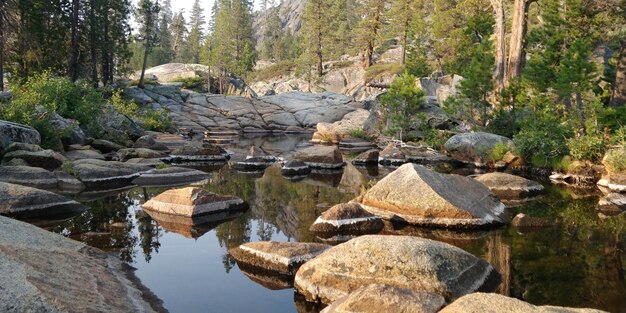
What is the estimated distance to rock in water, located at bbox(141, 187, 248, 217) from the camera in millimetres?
13688

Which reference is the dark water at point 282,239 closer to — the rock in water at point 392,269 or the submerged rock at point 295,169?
the rock in water at point 392,269

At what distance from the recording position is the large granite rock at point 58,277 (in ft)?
18.5

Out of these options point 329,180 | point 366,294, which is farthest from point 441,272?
point 329,180

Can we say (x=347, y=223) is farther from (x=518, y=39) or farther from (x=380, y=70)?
(x=380, y=70)

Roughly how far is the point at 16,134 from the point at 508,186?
60.6 feet

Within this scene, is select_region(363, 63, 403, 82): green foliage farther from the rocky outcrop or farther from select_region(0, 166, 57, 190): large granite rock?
select_region(0, 166, 57, 190): large granite rock

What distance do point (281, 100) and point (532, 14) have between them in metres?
26.9

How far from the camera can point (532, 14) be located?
4509cm

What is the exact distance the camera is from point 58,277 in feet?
22.6

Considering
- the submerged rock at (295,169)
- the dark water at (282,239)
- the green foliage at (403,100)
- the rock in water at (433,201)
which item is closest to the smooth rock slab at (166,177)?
the dark water at (282,239)

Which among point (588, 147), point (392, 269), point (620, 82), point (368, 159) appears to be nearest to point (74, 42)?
point (368, 159)

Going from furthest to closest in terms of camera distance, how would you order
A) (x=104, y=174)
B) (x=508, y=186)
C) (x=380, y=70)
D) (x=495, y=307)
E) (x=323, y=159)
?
(x=380, y=70) < (x=323, y=159) < (x=104, y=174) < (x=508, y=186) < (x=495, y=307)

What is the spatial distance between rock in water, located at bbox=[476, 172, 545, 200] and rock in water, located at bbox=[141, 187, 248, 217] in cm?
873

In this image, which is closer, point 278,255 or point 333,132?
point 278,255
